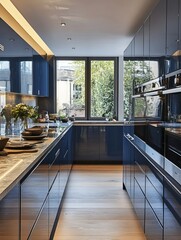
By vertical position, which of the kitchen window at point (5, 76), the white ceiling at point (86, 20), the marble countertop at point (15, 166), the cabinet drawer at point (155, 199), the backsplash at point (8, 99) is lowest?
the cabinet drawer at point (155, 199)

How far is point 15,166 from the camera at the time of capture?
67.6 inches

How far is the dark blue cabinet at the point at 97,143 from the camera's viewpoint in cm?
643

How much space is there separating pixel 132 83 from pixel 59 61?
12.2 ft

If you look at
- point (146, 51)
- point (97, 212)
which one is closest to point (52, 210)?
point (97, 212)

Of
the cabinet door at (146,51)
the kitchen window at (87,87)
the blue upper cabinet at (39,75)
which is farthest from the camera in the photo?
the kitchen window at (87,87)

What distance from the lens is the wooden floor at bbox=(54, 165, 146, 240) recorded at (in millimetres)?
2975

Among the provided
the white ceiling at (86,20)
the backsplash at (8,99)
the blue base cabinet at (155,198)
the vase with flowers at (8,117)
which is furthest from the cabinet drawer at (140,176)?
the white ceiling at (86,20)

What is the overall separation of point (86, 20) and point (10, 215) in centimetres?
330

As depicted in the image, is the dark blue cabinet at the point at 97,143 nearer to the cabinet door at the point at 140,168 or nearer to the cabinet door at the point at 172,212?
the cabinet door at the point at 140,168

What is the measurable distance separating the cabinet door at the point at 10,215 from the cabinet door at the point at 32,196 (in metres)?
0.11

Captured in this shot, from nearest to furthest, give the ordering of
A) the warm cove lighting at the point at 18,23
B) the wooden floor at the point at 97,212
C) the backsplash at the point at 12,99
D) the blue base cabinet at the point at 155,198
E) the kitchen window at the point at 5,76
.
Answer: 1. the blue base cabinet at the point at 155,198
2. the wooden floor at the point at 97,212
3. the kitchen window at the point at 5,76
4. the warm cove lighting at the point at 18,23
5. the backsplash at the point at 12,99

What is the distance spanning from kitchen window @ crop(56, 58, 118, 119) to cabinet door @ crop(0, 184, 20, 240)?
19.4 feet

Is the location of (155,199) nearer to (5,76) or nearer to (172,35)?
(172,35)

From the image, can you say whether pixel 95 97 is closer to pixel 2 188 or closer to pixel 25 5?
pixel 25 5
